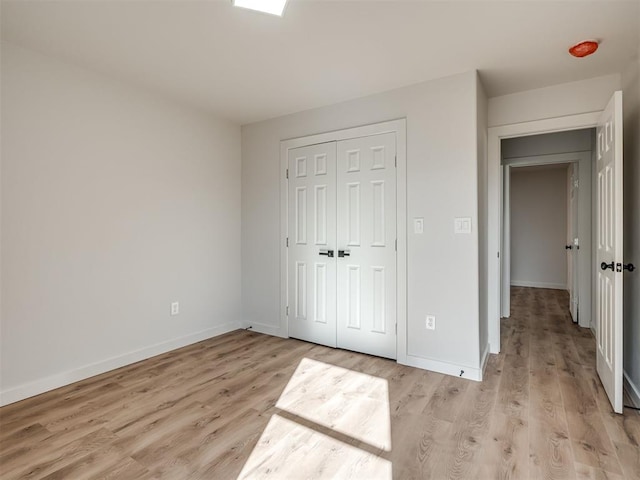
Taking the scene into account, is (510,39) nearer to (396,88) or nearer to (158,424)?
(396,88)

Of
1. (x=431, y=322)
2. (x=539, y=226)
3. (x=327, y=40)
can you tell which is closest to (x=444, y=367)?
(x=431, y=322)

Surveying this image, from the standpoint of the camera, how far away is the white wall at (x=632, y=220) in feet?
7.56

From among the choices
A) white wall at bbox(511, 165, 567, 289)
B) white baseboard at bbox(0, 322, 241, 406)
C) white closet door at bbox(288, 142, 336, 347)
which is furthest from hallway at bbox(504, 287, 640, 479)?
white wall at bbox(511, 165, 567, 289)

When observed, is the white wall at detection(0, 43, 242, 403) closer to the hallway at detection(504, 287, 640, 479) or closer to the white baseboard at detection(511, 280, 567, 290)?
the hallway at detection(504, 287, 640, 479)

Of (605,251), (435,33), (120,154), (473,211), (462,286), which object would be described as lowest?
(462,286)

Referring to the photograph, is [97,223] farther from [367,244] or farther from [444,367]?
[444,367]

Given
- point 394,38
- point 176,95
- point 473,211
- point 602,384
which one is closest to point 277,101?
point 176,95

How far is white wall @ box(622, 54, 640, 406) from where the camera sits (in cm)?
230

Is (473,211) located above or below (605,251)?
above

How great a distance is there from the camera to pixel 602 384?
253 cm

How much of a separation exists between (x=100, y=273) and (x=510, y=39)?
3.48 meters

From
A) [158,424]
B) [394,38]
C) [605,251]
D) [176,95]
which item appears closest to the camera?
[158,424]

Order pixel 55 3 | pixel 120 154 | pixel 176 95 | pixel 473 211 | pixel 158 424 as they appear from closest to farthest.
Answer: pixel 55 3 → pixel 158 424 → pixel 473 211 → pixel 120 154 → pixel 176 95

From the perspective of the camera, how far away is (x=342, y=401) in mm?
2316
